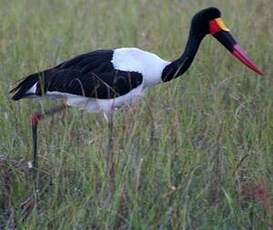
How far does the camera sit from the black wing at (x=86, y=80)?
201 inches

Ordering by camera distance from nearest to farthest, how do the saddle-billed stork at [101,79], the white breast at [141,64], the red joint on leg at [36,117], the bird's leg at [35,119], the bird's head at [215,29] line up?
the bird's leg at [35,119]
the red joint on leg at [36,117]
the saddle-billed stork at [101,79]
the white breast at [141,64]
the bird's head at [215,29]

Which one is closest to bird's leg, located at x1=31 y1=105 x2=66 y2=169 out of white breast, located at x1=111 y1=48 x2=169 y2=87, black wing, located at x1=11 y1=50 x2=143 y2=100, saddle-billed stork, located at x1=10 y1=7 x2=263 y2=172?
saddle-billed stork, located at x1=10 y1=7 x2=263 y2=172

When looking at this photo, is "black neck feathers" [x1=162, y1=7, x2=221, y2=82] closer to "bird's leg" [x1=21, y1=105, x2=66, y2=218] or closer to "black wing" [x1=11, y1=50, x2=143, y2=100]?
"black wing" [x1=11, y1=50, x2=143, y2=100]

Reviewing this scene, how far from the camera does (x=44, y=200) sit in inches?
167

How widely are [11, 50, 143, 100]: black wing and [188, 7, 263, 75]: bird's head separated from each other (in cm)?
50

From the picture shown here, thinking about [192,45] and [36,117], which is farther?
[192,45]

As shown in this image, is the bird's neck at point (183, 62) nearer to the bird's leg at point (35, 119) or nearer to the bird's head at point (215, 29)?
the bird's head at point (215, 29)

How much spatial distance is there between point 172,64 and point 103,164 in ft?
4.13

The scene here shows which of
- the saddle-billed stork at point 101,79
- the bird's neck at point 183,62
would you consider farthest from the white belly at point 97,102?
the bird's neck at point 183,62

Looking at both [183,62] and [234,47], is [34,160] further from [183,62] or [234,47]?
[234,47]

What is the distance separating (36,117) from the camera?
5.05 metres

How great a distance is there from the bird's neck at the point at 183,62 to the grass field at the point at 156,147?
15 cm

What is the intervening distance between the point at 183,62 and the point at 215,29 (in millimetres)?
315

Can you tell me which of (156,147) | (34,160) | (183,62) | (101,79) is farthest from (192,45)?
Result: (34,160)
